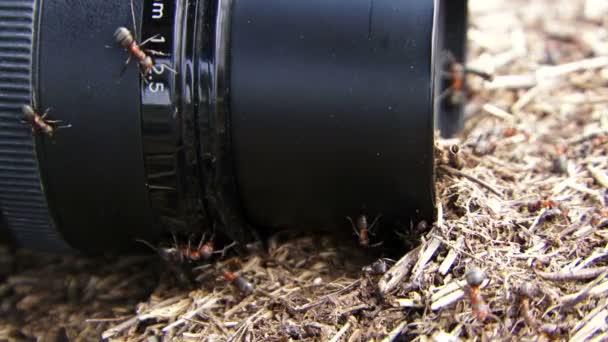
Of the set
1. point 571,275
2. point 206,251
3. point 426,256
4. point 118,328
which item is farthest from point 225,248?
point 571,275

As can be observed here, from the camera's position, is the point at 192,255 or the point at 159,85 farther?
the point at 192,255

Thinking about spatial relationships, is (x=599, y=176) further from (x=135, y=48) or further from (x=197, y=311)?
(x=135, y=48)

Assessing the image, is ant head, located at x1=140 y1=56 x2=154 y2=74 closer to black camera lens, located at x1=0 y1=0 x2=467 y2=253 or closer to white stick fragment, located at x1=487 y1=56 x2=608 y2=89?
black camera lens, located at x1=0 y1=0 x2=467 y2=253

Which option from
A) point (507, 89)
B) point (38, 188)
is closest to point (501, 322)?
point (38, 188)

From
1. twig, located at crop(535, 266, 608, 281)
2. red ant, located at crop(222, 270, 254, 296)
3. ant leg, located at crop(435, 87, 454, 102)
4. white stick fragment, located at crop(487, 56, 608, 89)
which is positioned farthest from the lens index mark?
white stick fragment, located at crop(487, 56, 608, 89)

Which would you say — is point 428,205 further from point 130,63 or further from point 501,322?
point 130,63

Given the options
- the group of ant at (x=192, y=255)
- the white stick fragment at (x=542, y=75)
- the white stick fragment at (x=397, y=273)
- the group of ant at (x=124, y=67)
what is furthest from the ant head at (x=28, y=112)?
the white stick fragment at (x=542, y=75)

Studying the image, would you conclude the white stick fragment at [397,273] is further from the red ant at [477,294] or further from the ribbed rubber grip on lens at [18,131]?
the ribbed rubber grip on lens at [18,131]

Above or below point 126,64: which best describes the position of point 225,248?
below
